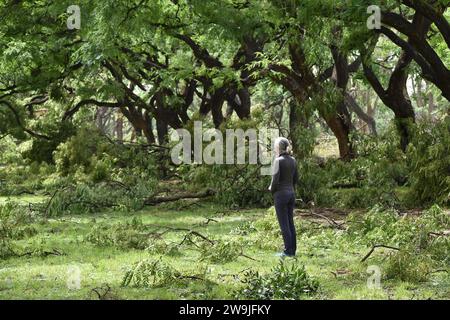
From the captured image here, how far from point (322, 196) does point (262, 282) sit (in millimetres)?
8296

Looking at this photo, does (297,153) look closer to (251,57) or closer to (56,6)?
(251,57)

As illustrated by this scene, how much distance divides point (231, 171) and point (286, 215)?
837 cm

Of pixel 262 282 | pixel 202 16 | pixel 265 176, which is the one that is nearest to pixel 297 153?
pixel 265 176

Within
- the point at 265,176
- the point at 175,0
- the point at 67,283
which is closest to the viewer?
the point at 67,283

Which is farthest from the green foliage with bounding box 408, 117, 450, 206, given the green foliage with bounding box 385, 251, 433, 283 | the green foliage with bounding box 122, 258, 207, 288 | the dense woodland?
the green foliage with bounding box 122, 258, 207, 288

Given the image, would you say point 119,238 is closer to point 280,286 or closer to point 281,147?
point 281,147

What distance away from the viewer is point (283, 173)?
966 centimetres

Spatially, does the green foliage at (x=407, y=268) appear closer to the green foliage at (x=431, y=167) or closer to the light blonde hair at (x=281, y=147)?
the light blonde hair at (x=281, y=147)

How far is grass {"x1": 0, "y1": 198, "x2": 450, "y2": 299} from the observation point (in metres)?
7.92

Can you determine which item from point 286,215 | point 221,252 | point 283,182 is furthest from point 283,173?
point 221,252

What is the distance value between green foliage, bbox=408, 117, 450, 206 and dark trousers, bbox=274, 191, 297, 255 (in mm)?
6082

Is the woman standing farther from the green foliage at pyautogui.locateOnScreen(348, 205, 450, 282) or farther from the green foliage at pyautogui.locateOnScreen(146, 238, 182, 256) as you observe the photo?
the green foliage at pyautogui.locateOnScreen(146, 238, 182, 256)

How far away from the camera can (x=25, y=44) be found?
1794 cm
